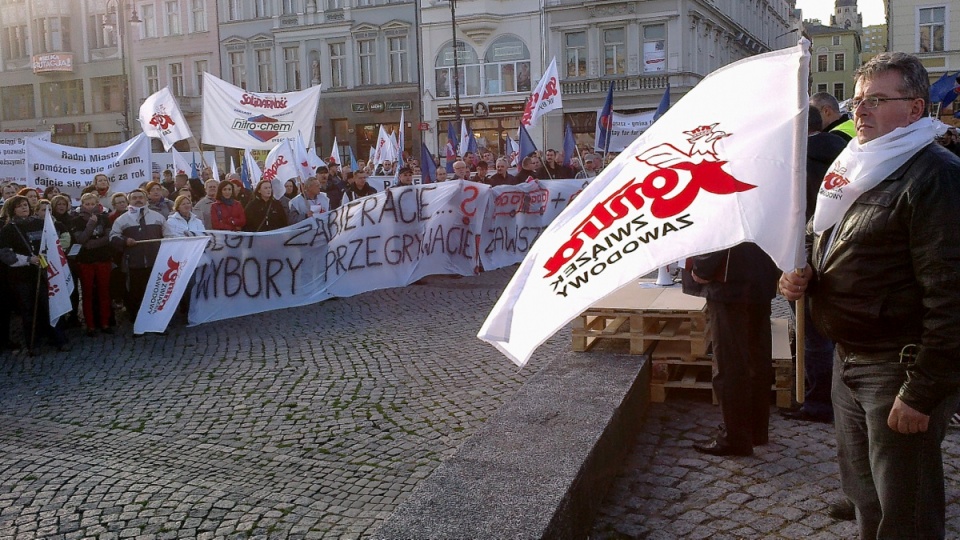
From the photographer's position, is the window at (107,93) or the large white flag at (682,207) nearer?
the large white flag at (682,207)

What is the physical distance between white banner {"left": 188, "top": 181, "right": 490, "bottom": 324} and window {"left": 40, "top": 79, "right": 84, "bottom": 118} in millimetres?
45600

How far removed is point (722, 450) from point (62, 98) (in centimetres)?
5603

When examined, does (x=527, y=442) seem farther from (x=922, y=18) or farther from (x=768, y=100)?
(x=922, y=18)

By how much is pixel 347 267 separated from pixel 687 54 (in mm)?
30504

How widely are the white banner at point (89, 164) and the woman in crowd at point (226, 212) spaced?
3.64m

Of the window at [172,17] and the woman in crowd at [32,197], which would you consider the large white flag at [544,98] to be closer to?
the woman in crowd at [32,197]

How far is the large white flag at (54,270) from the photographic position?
9.65 meters

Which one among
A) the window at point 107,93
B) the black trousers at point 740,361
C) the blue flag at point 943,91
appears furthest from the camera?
the window at point 107,93

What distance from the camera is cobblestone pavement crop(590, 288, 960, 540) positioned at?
4.14 metres

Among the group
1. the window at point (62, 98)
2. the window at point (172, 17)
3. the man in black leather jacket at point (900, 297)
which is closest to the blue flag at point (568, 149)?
the man in black leather jacket at point (900, 297)

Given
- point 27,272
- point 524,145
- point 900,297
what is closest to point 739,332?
point 900,297

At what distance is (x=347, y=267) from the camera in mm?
12234

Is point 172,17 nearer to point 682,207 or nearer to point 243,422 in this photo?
point 243,422

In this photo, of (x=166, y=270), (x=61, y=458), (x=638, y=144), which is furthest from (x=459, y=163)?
(x=638, y=144)
